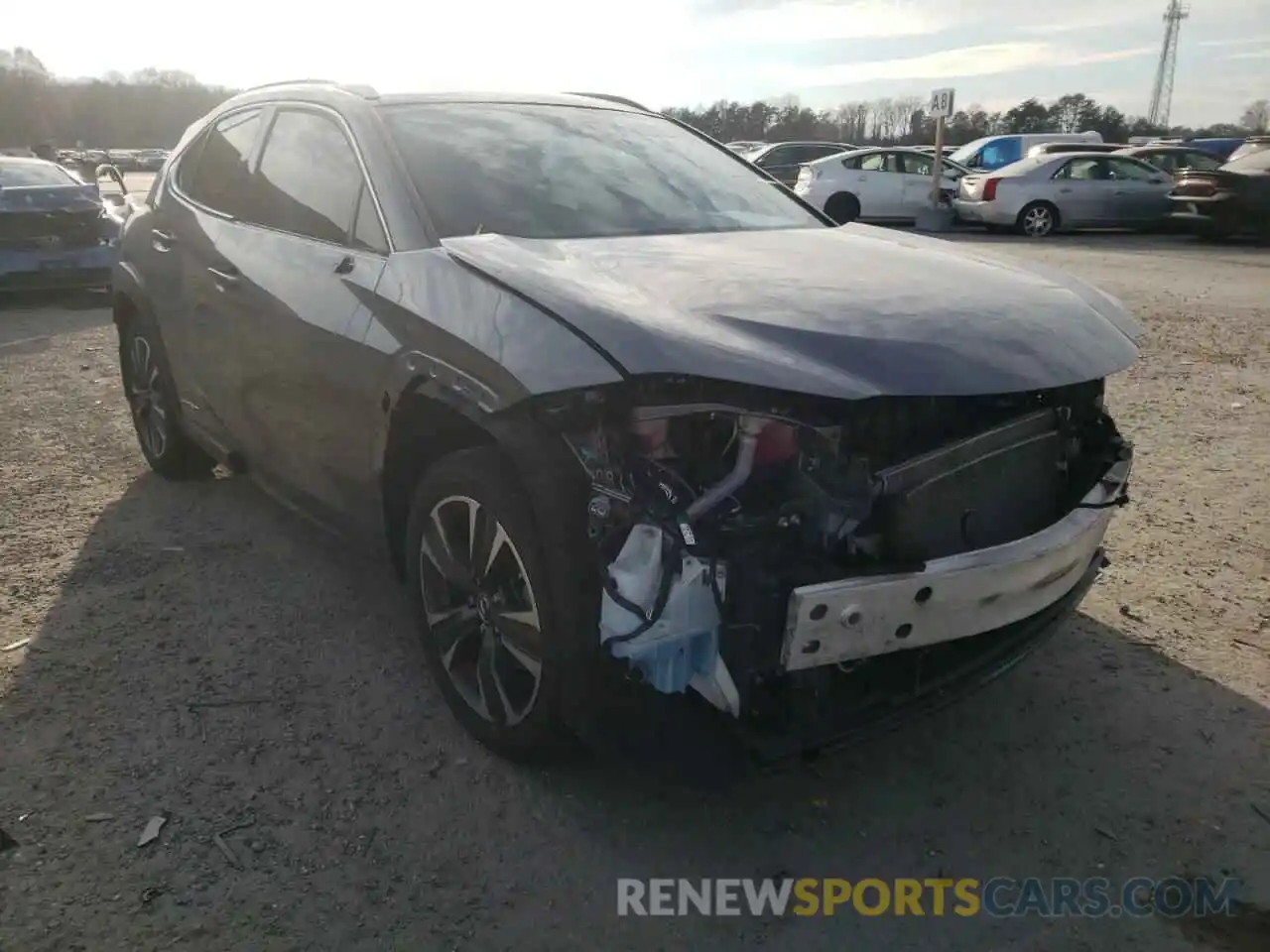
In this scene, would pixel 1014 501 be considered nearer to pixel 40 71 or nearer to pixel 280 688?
pixel 280 688

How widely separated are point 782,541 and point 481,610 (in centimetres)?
94

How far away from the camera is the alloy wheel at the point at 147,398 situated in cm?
493

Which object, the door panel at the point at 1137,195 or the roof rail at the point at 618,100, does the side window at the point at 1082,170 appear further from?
the roof rail at the point at 618,100

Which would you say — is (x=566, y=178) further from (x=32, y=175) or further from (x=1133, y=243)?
(x=1133, y=243)

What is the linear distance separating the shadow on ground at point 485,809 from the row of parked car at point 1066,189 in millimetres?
12339

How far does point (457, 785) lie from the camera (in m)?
2.81

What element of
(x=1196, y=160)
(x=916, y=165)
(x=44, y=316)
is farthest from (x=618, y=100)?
(x=1196, y=160)

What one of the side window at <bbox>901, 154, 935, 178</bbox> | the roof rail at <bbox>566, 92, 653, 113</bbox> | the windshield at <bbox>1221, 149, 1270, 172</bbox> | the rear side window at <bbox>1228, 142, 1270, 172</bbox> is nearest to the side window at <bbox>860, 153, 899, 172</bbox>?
the side window at <bbox>901, 154, 935, 178</bbox>

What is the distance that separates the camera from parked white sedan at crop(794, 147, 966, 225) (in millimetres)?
19641

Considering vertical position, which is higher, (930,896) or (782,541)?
(782,541)

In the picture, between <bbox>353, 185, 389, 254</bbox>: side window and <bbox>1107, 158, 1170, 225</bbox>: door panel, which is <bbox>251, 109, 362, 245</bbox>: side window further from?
<bbox>1107, 158, 1170, 225</bbox>: door panel

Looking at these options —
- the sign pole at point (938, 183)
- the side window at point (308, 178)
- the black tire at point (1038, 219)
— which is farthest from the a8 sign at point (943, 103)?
the side window at point (308, 178)

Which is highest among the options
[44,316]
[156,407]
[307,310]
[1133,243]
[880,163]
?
[880,163]

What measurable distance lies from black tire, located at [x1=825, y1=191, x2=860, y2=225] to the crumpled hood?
57.1 ft
